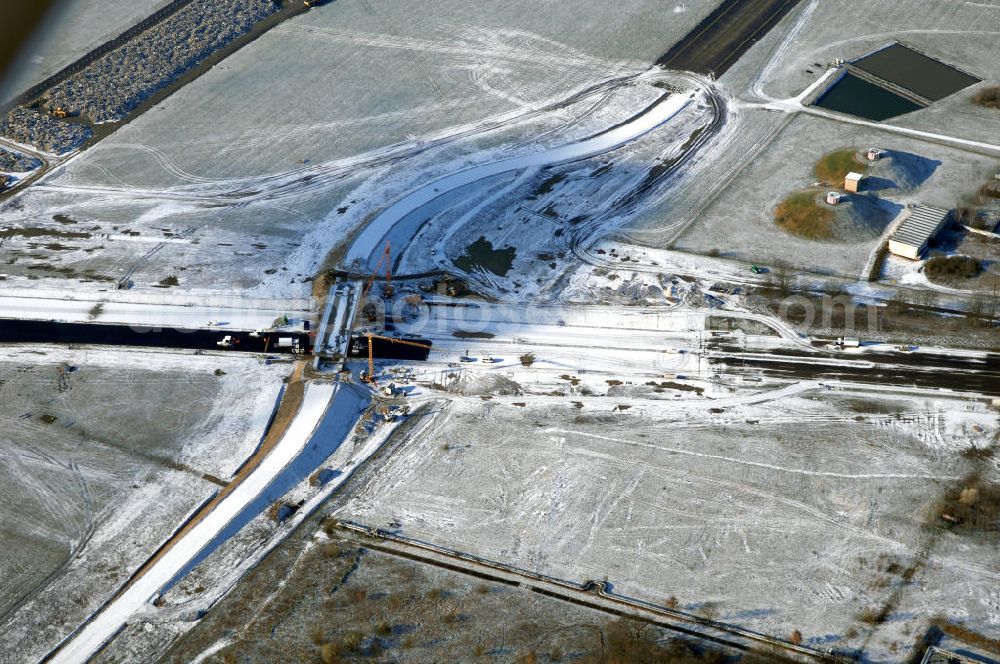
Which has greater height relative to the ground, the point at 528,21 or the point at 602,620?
the point at 528,21

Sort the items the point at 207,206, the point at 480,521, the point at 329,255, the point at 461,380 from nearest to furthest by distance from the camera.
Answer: the point at 480,521 < the point at 461,380 < the point at 329,255 < the point at 207,206

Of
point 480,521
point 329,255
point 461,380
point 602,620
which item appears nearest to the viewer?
point 602,620

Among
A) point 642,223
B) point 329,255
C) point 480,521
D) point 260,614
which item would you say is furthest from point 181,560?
point 642,223

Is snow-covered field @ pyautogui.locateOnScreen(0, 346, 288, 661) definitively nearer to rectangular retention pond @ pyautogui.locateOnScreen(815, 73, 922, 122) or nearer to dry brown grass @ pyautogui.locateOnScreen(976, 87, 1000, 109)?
rectangular retention pond @ pyautogui.locateOnScreen(815, 73, 922, 122)

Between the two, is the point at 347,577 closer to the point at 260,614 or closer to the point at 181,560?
the point at 260,614

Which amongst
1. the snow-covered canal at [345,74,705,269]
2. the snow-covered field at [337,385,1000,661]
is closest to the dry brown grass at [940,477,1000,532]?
the snow-covered field at [337,385,1000,661]

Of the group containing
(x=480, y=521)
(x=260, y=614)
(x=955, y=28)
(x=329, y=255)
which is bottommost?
(x=260, y=614)
